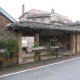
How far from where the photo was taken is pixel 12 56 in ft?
34.1

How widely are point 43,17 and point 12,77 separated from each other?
25134 millimetres

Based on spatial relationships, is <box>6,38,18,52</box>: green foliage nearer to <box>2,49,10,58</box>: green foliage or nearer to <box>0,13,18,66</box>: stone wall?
<box>2,49,10,58</box>: green foliage

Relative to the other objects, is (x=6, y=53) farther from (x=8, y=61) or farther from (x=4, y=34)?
(x=4, y=34)

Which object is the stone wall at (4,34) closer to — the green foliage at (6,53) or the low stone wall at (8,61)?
the low stone wall at (8,61)

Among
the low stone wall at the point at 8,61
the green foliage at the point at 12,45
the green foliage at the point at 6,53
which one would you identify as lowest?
the low stone wall at the point at 8,61

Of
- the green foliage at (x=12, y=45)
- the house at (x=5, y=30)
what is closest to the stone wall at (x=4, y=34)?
the house at (x=5, y=30)

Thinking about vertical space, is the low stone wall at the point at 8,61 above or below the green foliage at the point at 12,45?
below

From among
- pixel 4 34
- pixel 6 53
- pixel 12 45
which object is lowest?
pixel 6 53

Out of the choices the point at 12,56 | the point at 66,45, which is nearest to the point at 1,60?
the point at 12,56

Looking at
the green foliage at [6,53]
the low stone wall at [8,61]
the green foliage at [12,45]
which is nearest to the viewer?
the green foliage at [6,53]

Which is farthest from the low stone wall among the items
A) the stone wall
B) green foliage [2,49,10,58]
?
green foliage [2,49,10,58]

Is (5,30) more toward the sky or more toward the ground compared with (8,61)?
more toward the sky

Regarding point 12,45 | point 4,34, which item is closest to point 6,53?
point 12,45

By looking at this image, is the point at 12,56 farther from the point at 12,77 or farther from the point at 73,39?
the point at 73,39
